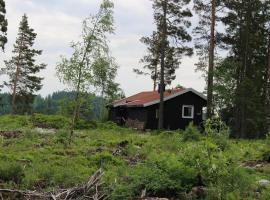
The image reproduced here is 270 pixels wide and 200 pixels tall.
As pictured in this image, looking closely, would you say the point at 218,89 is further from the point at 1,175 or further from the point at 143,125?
the point at 1,175

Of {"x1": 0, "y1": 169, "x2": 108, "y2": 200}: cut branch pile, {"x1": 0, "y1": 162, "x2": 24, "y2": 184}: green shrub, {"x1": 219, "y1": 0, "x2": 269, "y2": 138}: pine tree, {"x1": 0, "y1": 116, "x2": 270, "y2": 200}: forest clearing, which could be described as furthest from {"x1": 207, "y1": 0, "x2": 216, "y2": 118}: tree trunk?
{"x1": 0, "y1": 169, "x2": 108, "y2": 200}: cut branch pile

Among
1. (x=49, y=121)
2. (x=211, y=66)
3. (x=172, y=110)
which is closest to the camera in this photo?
(x=49, y=121)

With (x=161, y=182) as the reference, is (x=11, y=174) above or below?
below

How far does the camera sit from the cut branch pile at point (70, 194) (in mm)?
8342

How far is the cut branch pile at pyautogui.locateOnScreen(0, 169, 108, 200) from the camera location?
27.4ft

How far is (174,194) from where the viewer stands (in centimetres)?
885

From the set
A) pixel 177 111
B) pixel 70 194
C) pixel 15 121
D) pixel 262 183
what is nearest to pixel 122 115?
pixel 177 111

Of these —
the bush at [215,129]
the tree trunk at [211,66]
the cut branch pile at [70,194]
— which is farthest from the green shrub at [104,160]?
the tree trunk at [211,66]

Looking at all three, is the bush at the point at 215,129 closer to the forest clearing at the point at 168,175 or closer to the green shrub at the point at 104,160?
the forest clearing at the point at 168,175

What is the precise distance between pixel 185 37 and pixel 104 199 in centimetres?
2994

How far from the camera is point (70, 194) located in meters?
8.43

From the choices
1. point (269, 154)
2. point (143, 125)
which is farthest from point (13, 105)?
point (269, 154)

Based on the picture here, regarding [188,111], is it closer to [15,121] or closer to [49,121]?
[49,121]

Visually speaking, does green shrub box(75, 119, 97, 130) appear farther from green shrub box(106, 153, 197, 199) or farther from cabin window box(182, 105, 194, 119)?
green shrub box(106, 153, 197, 199)
